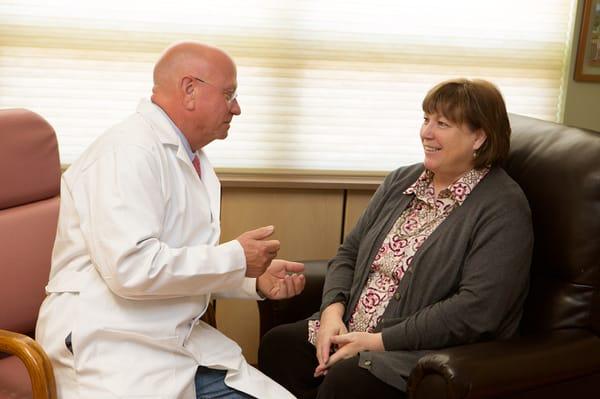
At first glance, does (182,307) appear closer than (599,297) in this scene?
Yes

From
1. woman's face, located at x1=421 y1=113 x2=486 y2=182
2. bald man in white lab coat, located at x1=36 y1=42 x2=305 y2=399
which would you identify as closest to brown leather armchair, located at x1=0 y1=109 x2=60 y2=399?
bald man in white lab coat, located at x1=36 y1=42 x2=305 y2=399

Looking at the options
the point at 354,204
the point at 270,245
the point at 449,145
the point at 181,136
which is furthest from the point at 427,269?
the point at 354,204

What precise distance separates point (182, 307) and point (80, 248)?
267 millimetres

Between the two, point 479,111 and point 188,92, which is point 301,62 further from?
point 188,92

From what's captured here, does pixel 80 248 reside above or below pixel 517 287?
above

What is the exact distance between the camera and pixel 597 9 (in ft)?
10.6

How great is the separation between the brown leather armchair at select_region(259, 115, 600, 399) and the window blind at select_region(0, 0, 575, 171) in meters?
0.77

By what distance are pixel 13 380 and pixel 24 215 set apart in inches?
19.3

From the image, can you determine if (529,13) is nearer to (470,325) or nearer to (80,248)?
(470,325)

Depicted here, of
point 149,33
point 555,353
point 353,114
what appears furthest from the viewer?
point 353,114

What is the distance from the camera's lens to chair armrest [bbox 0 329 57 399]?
1682 mm

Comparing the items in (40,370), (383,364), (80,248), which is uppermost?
(80,248)

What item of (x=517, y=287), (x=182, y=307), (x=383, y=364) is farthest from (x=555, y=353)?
(x=182, y=307)

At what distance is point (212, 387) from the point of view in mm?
1928
